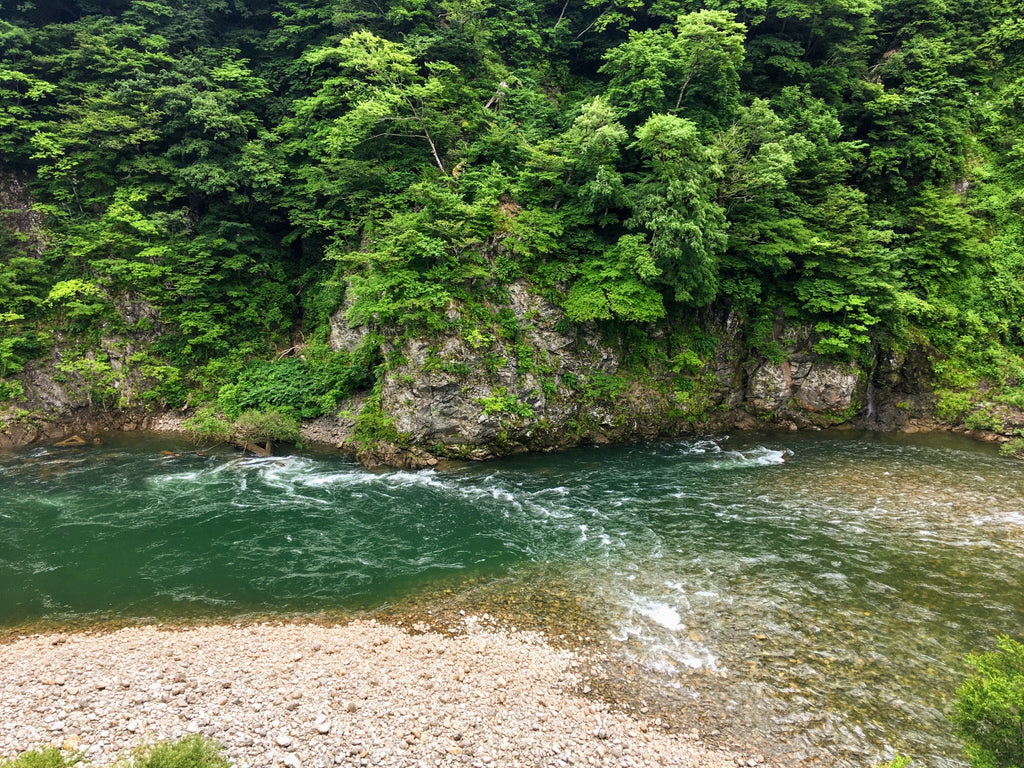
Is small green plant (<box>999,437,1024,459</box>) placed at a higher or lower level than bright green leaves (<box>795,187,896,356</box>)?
lower

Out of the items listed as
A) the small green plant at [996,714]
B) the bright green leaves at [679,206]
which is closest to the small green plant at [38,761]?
the small green plant at [996,714]

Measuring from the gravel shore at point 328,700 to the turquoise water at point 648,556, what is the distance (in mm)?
908

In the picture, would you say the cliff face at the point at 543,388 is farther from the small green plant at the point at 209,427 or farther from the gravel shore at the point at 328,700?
the gravel shore at the point at 328,700

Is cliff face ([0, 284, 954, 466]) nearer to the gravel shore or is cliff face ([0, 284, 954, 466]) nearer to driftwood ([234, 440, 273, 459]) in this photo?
driftwood ([234, 440, 273, 459])

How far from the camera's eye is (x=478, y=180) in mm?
20141

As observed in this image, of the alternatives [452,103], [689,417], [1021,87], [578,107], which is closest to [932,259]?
[1021,87]

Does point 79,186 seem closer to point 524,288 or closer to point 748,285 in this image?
point 524,288

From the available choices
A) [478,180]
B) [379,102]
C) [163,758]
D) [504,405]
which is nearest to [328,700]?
[163,758]

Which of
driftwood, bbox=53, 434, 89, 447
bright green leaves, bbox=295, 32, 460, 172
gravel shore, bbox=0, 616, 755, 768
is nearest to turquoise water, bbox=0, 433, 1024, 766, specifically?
driftwood, bbox=53, 434, 89, 447

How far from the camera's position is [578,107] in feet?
74.6

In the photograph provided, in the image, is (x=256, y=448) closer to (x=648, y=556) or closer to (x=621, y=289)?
(x=648, y=556)

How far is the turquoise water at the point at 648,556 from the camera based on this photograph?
8539 millimetres

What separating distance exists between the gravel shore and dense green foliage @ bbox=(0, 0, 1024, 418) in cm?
1155

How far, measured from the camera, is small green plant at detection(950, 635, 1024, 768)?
464cm
